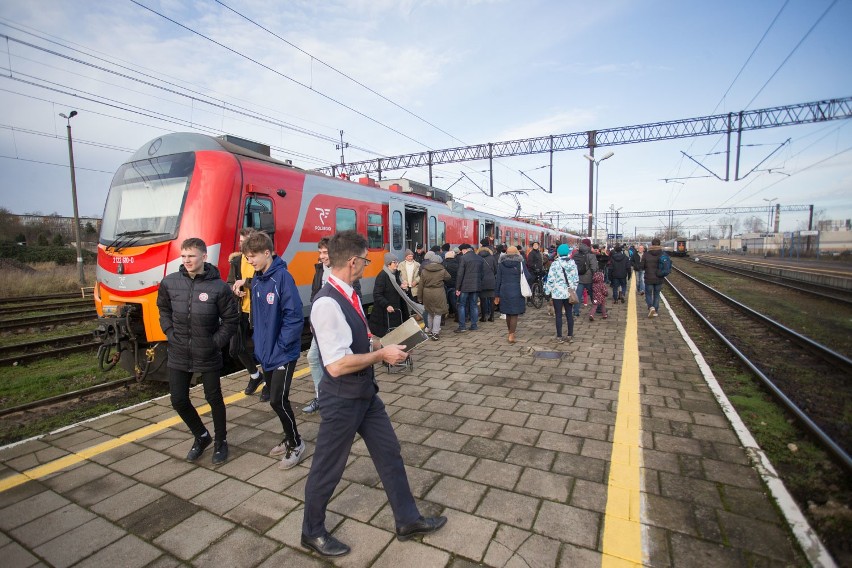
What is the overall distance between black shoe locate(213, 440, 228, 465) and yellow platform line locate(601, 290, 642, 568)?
2872 millimetres

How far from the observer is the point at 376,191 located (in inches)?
369

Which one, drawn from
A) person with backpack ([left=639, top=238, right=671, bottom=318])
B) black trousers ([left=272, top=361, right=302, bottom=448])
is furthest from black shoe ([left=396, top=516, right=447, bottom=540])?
person with backpack ([left=639, top=238, right=671, bottom=318])

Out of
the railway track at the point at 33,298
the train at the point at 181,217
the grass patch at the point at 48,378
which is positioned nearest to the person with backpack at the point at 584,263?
the train at the point at 181,217

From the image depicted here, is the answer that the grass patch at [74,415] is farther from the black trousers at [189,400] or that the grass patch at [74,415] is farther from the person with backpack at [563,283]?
the person with backpack at [563,283]

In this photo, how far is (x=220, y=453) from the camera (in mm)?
3379

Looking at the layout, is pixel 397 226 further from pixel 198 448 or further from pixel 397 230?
pixel 198 448

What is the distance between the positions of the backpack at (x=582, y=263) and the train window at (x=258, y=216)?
20.7ft

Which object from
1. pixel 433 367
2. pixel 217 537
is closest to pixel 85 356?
pixel 433 367

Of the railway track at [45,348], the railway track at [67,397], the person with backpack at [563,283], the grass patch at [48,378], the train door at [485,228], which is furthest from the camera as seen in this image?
the train door at [485,228]

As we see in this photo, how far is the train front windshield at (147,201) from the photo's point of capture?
5.57 metres

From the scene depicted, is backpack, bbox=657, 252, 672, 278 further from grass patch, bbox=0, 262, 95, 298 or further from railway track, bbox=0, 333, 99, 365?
grass patch, bbox=0, 262, 95, 298

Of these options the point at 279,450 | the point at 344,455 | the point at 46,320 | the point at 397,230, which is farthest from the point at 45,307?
the point at 344,455

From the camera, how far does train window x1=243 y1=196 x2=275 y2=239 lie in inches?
239

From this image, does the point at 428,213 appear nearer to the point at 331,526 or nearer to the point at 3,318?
the point at 331,526
